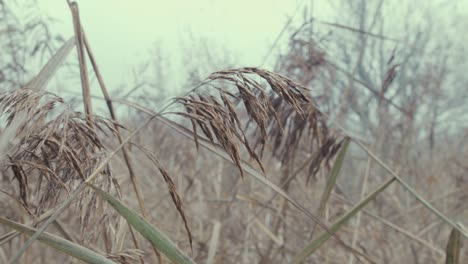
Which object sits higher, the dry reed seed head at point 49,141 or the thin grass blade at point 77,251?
the dry reed seed head at point 49,141

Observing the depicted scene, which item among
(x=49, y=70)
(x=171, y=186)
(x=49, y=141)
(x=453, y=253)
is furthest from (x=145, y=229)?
(x=453, y=253)

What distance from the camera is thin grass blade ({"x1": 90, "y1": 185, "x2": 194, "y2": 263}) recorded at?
0.79m

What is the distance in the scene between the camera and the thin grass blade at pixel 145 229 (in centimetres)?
79

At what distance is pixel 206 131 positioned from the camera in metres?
0.82

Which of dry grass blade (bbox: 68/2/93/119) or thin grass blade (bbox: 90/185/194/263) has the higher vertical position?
dry grass blade (bbox: 68/2/93/119)

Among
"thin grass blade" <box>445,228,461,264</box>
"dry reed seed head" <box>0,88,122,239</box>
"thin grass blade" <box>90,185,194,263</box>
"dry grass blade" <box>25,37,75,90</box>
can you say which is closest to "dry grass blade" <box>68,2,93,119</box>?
"dry grass blade" <box>25,37,75,90</box>

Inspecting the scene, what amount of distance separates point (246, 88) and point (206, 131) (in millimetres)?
87

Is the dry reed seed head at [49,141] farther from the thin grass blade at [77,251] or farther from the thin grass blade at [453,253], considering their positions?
the thin grass blade at [453,253]

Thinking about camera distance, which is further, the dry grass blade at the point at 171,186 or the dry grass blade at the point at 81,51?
the dry grass blade at the point at 81,51

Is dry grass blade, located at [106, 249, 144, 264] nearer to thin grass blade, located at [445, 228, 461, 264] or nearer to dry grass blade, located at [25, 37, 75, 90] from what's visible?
dry grass blade, located at [25, 37, 75, 90]

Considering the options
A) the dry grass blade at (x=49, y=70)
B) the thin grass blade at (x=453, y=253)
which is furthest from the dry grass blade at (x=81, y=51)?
the thin grass blade at (x=453, y=253)

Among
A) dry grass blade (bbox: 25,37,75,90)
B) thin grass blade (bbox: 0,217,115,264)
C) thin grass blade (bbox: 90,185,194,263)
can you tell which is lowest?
thin grass blade (bbox: 0,217,115,264)

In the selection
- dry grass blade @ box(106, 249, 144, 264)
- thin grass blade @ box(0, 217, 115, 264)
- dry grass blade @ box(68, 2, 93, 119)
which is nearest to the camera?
thin grass blade @ box(0, 217, 115, 264)

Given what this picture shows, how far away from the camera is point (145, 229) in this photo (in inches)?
31.5
